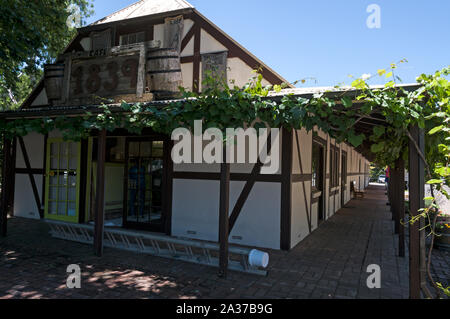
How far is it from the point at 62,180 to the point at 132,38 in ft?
12.6

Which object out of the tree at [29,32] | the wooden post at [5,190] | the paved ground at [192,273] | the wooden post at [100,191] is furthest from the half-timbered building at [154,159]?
the tree at [29,32]

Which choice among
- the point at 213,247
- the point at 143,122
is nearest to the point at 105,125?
the point at 143,122

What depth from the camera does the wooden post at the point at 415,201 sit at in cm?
303

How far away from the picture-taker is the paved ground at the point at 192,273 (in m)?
3.66

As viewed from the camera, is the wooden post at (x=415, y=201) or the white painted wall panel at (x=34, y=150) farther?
the white painted wall panel at (x=34, y=150)

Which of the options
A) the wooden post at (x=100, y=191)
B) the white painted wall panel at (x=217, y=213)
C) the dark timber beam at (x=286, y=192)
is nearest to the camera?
the wooden post at (x=100, y=191)

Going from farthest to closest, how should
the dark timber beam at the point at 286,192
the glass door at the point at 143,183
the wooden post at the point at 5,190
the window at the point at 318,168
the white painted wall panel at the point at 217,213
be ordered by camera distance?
the window at the point at 318,168 < the glass door at the point at 143,183 < the wooden post at the point at 5,190 < the white painted wall panel at the point at 217,213 < the dark timber beam at the point at 286,192

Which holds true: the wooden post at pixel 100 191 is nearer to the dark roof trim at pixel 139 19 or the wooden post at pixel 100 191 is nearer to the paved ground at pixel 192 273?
the paved ground at pixel 192 273

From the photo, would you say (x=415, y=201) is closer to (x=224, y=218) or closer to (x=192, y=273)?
(x=224, y=218)

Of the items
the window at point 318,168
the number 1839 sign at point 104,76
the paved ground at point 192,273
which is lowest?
the paved ground at point 192,273

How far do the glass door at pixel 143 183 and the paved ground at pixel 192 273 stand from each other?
1.35m

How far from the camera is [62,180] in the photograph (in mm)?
7555

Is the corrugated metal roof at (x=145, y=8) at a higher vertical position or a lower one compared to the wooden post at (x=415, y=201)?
higher
